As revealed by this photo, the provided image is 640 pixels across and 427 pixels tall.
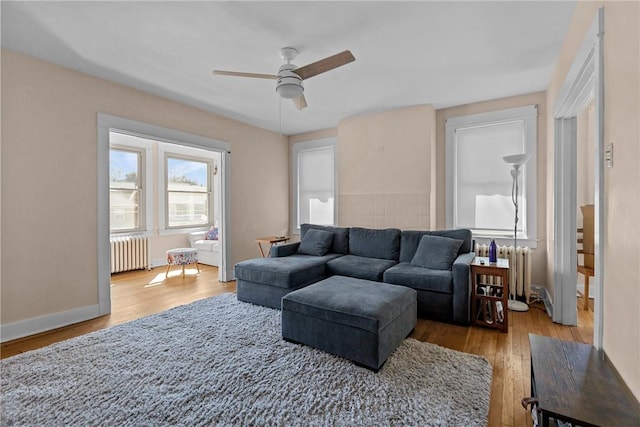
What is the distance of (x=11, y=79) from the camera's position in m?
2.68

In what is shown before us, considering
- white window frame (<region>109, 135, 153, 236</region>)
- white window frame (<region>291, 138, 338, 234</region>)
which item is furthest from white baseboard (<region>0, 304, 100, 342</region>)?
white window frame (<region>291, 138, 338, 234</region>)

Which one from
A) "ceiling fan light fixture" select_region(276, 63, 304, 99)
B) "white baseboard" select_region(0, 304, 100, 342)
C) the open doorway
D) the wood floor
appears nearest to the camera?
the wood floor

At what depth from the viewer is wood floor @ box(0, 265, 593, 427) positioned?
1.88 metres

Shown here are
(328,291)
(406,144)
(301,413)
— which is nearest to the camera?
(301,413)

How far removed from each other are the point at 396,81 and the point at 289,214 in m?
3.43

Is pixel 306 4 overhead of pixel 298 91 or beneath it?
overhead

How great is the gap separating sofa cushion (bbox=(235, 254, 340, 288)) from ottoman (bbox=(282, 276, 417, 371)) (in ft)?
2.30

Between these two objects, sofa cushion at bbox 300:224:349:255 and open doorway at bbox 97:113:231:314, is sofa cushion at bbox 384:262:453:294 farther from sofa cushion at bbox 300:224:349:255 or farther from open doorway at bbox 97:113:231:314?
open doorway at bbox 97:113:231:314

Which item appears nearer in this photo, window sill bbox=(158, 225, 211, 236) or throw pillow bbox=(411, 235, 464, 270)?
throw pillow bbox=(411, 235, 464, 270)

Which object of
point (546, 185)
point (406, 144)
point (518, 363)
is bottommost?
point (518, 363)

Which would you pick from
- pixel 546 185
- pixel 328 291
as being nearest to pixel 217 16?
pixel 328 291

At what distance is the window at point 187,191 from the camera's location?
251 inches

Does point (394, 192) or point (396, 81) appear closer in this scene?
point (396, 81)

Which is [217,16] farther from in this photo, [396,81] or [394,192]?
[394,192]
